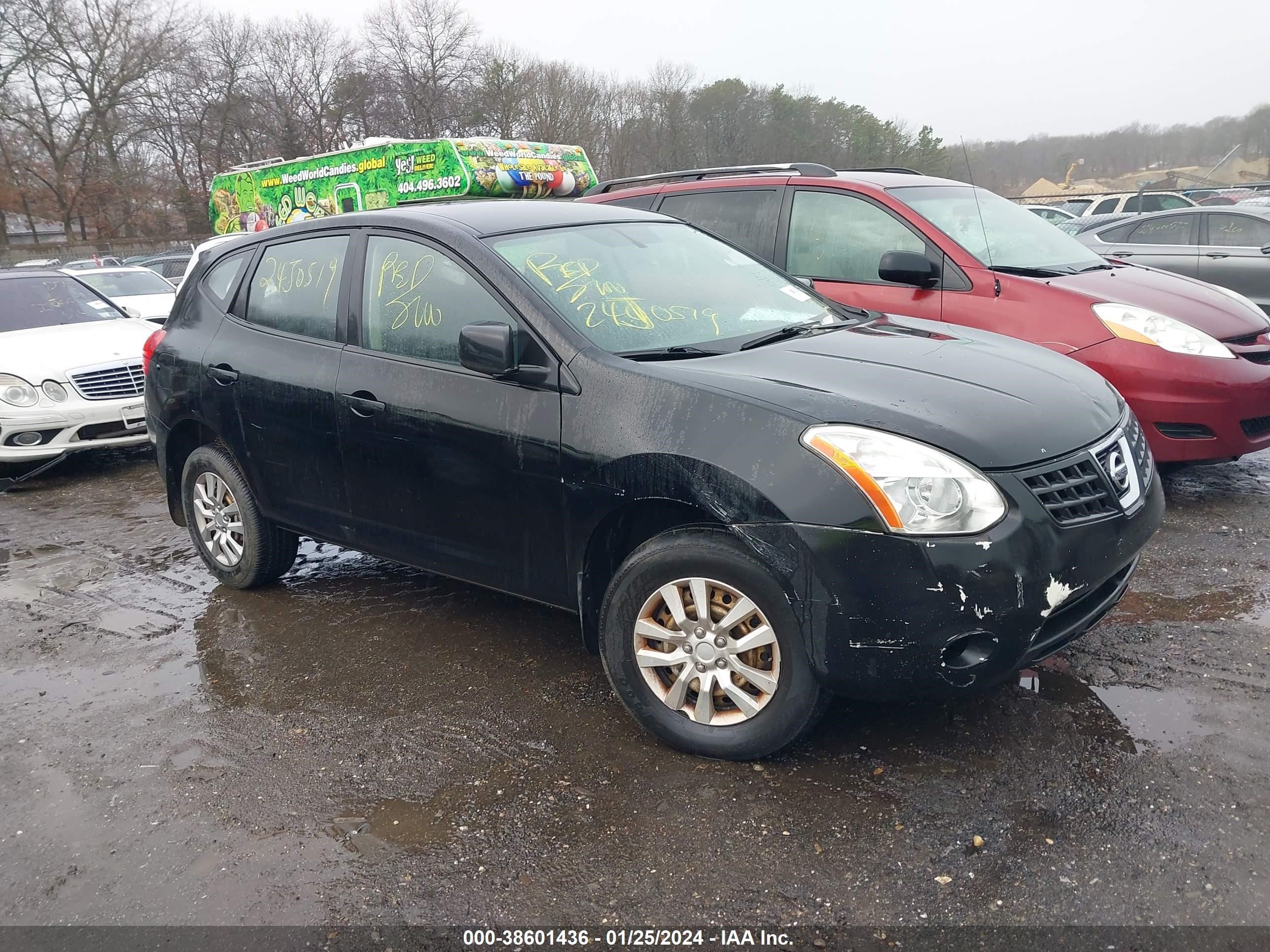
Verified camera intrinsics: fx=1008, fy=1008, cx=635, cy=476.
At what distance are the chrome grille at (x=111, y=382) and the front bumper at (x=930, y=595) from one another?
660 centimetres

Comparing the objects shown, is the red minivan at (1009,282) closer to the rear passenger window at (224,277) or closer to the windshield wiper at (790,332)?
the windshield wiper at (790,332)

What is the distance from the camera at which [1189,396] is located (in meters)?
5.12

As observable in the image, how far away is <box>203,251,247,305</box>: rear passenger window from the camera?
4.88 meters

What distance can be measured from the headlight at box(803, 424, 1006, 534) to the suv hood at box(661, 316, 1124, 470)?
49mm

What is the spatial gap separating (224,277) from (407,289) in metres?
1.49

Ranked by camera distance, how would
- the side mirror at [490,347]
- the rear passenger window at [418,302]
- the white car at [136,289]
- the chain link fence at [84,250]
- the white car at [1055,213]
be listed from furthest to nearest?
the chain link fence at [84,250] < the white car at [1055,213] < the white car at [136,289] < the rear passenger window at [418,302] < the side mirror at [490,347]

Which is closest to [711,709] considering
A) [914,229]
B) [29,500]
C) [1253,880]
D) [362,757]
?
[362,757]

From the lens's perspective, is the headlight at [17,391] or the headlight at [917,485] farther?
the headlight at [17,391]

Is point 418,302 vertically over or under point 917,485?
over

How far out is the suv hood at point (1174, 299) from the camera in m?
5.37

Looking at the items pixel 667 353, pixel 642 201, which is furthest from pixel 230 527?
pixel 642 201

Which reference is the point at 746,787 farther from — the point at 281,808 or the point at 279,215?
the point at 279,215

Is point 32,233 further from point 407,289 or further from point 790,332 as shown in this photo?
point 790,332

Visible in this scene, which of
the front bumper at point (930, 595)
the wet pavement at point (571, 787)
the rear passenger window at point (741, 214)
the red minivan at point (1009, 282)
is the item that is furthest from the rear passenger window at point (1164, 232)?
the front bumper at point (930, 595)
